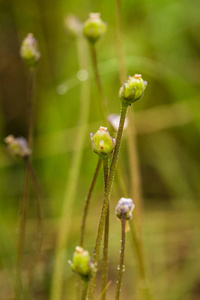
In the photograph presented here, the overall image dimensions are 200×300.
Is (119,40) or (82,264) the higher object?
(119,40)

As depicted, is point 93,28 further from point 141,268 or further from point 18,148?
point 141,268

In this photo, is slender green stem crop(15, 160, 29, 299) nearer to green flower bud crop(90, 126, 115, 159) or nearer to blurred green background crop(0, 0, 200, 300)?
green flower bud crop(90, 126, 115, 159)

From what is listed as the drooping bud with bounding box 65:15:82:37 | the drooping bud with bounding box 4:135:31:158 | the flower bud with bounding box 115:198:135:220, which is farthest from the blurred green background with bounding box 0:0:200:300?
the flower bud with bounding box 115:198:135:220

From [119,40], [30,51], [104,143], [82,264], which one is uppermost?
[119,40]

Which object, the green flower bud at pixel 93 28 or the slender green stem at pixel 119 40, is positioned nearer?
the green flower bud at pixel 93 28

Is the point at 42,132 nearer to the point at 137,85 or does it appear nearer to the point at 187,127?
the point at 187,127

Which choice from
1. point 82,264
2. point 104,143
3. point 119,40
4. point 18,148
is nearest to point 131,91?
point 104,143

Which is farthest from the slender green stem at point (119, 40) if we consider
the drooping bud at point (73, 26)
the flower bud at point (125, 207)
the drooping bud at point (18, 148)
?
the flower bud at point (125, 207)

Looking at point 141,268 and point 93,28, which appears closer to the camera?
point 93,28

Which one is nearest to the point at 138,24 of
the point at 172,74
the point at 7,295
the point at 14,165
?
the point at 172,74

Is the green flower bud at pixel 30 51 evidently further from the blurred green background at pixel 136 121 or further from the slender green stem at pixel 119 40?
the blurred green background at pixel 136 121
